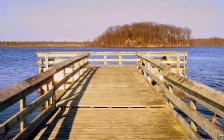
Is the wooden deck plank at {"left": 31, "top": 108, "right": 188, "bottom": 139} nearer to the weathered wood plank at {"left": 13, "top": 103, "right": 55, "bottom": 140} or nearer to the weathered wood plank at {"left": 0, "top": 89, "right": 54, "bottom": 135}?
the weathered wood plank at {"left": 13, "top": 103, "right": 55, "bottom": 140}

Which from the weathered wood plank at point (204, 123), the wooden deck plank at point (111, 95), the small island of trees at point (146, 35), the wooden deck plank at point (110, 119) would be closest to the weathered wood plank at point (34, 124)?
the wooden deck plank at point (110, 119)

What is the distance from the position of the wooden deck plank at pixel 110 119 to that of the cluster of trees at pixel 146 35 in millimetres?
119521

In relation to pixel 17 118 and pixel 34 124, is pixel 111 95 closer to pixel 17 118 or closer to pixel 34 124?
pixel 34 124

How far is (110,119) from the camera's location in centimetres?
574

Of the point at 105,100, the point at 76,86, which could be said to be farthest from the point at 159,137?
the point at 76,86

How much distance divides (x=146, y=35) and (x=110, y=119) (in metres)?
126

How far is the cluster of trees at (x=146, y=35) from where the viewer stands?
421 ft

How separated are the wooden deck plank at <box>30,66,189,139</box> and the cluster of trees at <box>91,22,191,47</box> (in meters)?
120

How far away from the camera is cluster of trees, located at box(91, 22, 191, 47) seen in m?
128

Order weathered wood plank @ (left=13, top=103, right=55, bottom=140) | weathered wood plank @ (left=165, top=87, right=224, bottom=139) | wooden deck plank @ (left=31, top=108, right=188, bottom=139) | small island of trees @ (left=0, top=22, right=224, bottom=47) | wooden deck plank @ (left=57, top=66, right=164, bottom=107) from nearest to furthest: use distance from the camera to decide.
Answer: weathered wood plank @ (left=165, top=87, right=224, bottom=139) → weathered wood plank @ (left=13, top=103, right=55, bottom=140) → wooden deck plank @ (left=31, top=108, right=188, bottom=139) → wooden deck plank @ (left=57, top=66, right=164, bottom=107) → small island of trees @ (left=0, top=22, right=224, bottom=47)

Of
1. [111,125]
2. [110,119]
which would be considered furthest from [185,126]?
[110,119]

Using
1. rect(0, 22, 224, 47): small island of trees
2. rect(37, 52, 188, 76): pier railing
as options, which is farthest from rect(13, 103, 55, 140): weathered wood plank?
rect(0, 22, 224, 47): small island of trees

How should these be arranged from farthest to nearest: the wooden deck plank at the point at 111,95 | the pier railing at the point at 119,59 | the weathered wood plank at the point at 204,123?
the pier railing at the point at 119,59
the wooden deck plank at the point at 111,95
the weathered wood plank at the point at 204,123

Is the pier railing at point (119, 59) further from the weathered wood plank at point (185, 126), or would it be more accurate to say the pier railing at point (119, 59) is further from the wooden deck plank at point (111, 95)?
the weathered wood plank at point (185, 126)
